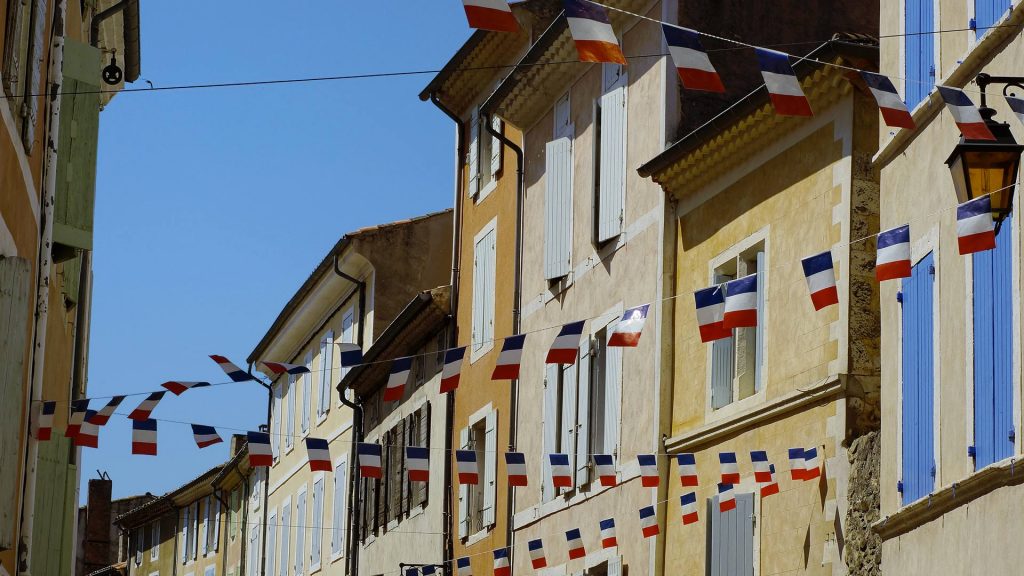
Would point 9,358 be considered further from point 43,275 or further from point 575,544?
point 575,544

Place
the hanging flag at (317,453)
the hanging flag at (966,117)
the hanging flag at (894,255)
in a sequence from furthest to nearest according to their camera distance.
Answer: the hanging flag at (317,453), the hanging flag at (894,255), the hanging flag at (966,117)

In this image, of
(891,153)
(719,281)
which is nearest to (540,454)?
(719,281)

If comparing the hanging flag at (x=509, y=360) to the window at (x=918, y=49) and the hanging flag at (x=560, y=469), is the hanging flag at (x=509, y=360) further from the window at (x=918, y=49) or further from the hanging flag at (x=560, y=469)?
the window at (x=918, y=49)

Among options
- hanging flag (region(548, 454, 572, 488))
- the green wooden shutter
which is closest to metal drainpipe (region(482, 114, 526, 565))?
hanging flag (region(548, 454, 572, 488))

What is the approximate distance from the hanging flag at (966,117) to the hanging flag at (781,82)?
0.79 metres

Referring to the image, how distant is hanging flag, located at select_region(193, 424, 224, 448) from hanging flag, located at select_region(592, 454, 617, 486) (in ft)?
12.7

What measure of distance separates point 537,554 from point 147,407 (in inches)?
256

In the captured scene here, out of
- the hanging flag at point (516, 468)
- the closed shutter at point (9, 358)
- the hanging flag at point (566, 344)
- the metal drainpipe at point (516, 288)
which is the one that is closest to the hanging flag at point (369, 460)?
the hanging flag at point (516, 468)

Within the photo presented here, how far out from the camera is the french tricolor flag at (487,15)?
30.1 feet

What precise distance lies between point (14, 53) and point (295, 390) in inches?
990

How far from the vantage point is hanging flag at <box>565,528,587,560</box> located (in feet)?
63.0

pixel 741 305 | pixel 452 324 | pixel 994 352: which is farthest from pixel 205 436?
pixel 452 324

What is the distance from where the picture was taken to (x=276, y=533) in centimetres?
3728

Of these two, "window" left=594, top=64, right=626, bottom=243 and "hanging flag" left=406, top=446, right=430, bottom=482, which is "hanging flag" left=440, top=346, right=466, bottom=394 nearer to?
"hanging flag" left=406, top=446, right=430, bottom=482
